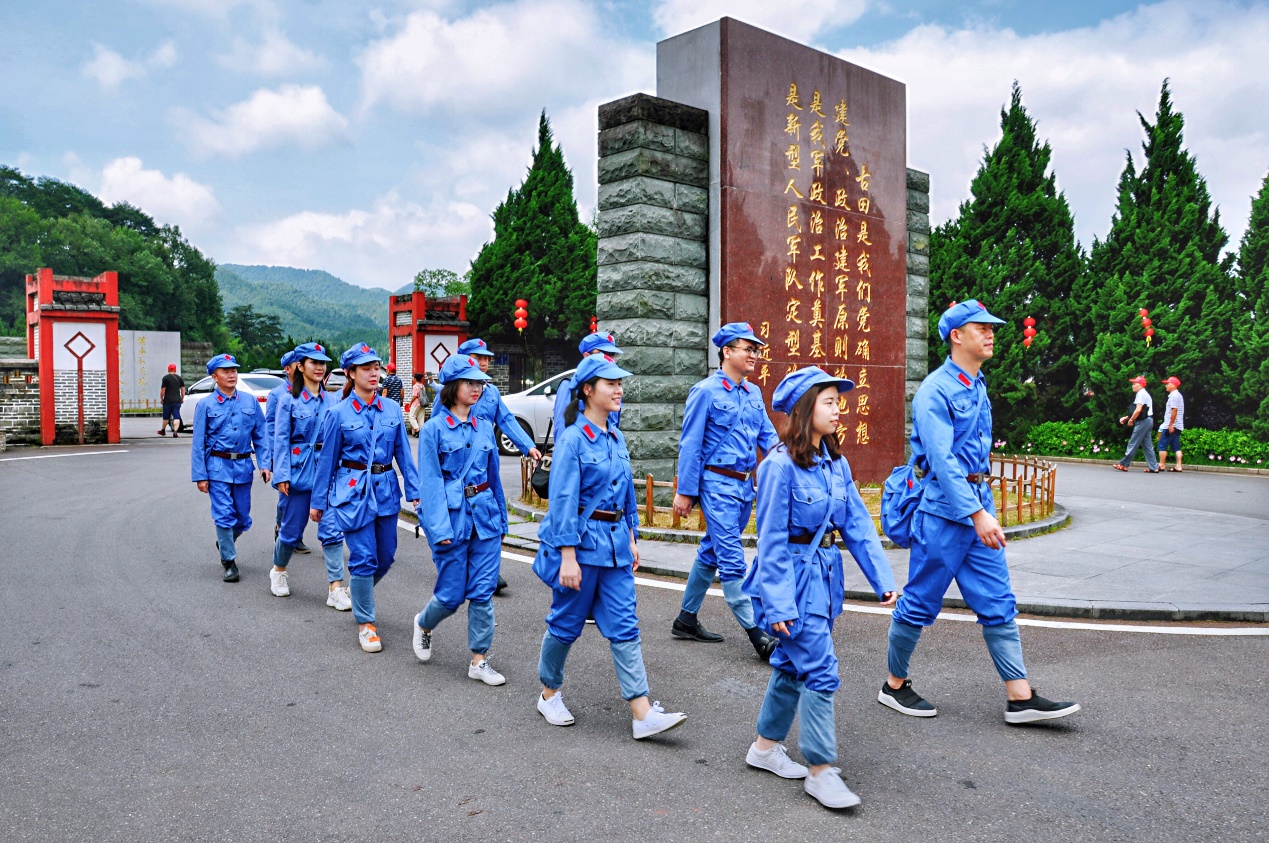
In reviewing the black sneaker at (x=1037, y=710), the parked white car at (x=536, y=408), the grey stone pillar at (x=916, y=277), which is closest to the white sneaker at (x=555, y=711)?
the black sneaker at (x=1037, y=710)

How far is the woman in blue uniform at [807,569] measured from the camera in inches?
141

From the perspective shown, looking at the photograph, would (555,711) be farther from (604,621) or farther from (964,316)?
(964,316)

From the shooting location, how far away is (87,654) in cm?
555

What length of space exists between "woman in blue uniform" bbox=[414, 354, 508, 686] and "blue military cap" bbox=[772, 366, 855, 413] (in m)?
1.91

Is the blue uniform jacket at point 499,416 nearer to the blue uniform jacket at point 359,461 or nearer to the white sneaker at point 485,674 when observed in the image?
the blue uniform jacket at point 359,461

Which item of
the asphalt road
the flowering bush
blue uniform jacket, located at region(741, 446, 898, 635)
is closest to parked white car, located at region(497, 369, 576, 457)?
the flowering bush

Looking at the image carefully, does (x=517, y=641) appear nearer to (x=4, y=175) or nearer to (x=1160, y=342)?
(x=1160, y=342)

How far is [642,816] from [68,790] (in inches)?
87.5

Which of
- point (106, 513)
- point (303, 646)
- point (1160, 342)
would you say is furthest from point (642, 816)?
point (1160, 342)

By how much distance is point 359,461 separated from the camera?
604 cm

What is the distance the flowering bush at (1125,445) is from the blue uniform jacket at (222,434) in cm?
1606

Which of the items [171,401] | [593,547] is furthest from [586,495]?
[171,401]

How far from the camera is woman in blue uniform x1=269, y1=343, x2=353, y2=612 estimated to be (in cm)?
718

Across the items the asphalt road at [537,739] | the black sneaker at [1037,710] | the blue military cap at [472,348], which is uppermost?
the blue military cap at [472,348]
